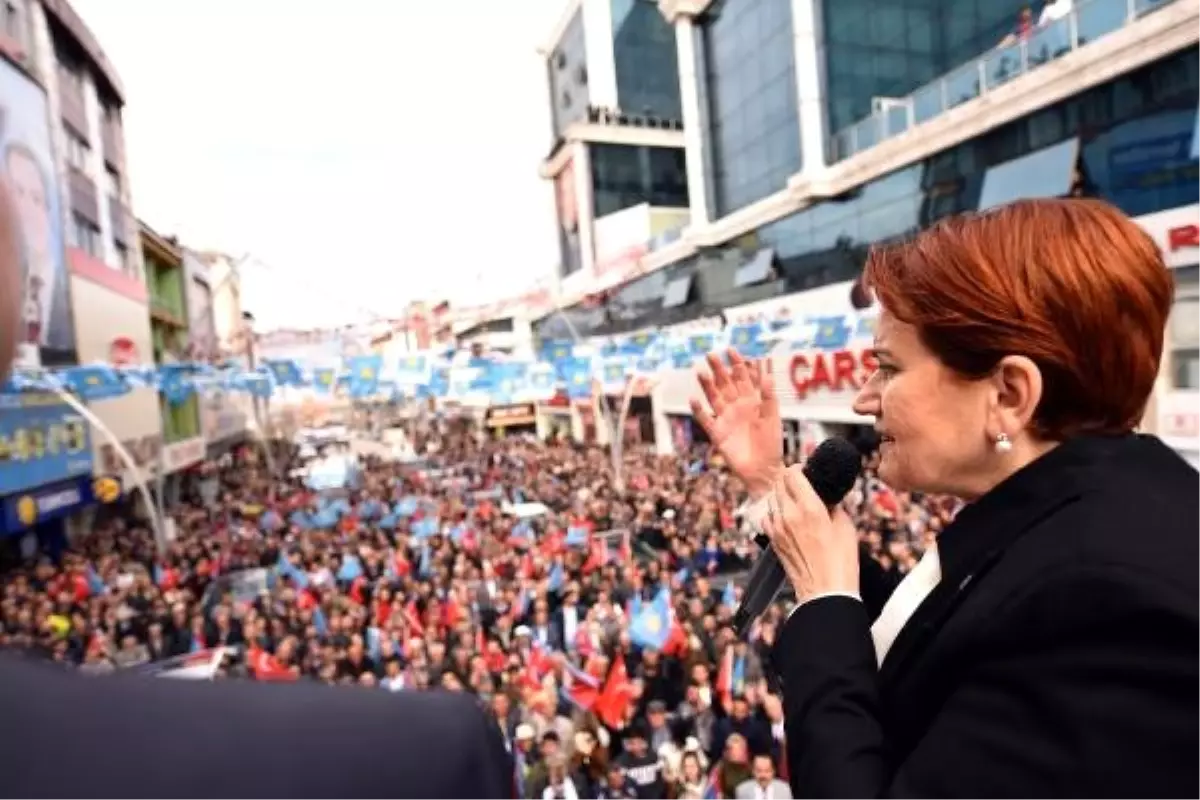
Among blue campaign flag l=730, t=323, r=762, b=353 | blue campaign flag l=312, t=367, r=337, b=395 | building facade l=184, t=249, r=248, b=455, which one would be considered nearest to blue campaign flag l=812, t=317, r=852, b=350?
blue campaign flag l=730, t=323, r=762, b=353

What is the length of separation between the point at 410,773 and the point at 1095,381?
3.97ft

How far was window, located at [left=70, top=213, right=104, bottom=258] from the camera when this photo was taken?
939 inches

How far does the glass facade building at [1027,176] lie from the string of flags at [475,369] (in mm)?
2763

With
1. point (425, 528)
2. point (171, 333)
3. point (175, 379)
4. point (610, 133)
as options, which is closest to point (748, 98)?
point (610, 133)

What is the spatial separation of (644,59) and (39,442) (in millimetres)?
48919

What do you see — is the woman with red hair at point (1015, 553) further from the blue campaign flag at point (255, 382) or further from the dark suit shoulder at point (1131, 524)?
the blue campaign flag at point (255, 382)

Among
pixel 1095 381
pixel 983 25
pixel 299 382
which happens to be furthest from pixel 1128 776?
pixel 983 25

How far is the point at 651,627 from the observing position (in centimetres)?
898

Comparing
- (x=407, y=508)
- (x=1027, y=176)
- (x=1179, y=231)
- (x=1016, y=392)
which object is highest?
(x=1027, y=176)

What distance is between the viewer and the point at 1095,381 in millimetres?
1295

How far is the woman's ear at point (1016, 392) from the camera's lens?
Result: 1277 mm

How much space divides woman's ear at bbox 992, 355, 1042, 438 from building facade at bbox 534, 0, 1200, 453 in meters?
9.34

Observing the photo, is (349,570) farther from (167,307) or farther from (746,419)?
(167,307)

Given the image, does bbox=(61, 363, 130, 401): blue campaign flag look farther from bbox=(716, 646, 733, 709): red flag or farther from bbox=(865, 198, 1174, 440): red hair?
bbox=(865, 198, 1174, 440): red hair
